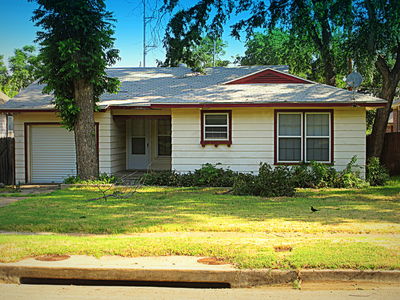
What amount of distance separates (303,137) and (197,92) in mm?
4460

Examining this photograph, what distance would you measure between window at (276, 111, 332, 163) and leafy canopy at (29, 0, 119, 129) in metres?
6.51

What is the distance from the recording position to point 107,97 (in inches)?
733

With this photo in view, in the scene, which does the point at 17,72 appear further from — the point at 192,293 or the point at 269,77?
the point at 192,293

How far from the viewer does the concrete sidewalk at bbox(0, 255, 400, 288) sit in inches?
235

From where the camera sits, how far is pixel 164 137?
20484 millimetres

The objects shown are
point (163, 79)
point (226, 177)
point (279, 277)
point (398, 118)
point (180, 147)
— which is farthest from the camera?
point (398, 118)

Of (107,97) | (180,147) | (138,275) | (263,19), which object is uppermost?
(263,19)

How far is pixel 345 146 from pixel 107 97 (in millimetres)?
9555

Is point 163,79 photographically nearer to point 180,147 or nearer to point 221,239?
point 180,147

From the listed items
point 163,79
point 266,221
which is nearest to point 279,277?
point 266,221

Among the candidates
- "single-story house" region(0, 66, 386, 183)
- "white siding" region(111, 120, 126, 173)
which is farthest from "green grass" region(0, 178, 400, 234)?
"white siding" region(111, 120, 126, 173)

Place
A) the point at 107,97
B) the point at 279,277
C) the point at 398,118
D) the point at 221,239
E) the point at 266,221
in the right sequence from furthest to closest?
the point at 398,118 → the point at 107,97 → the point at 266,221 → the point at 221,239 → the point at 279,277

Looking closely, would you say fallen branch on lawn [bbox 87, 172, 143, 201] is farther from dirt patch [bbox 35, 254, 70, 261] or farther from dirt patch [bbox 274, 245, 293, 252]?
dirt patch [bbox 274, 245, 293, 252]

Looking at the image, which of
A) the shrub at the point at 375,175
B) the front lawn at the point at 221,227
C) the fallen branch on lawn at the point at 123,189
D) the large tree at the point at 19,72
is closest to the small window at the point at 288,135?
the shrub at the point at 375,175
